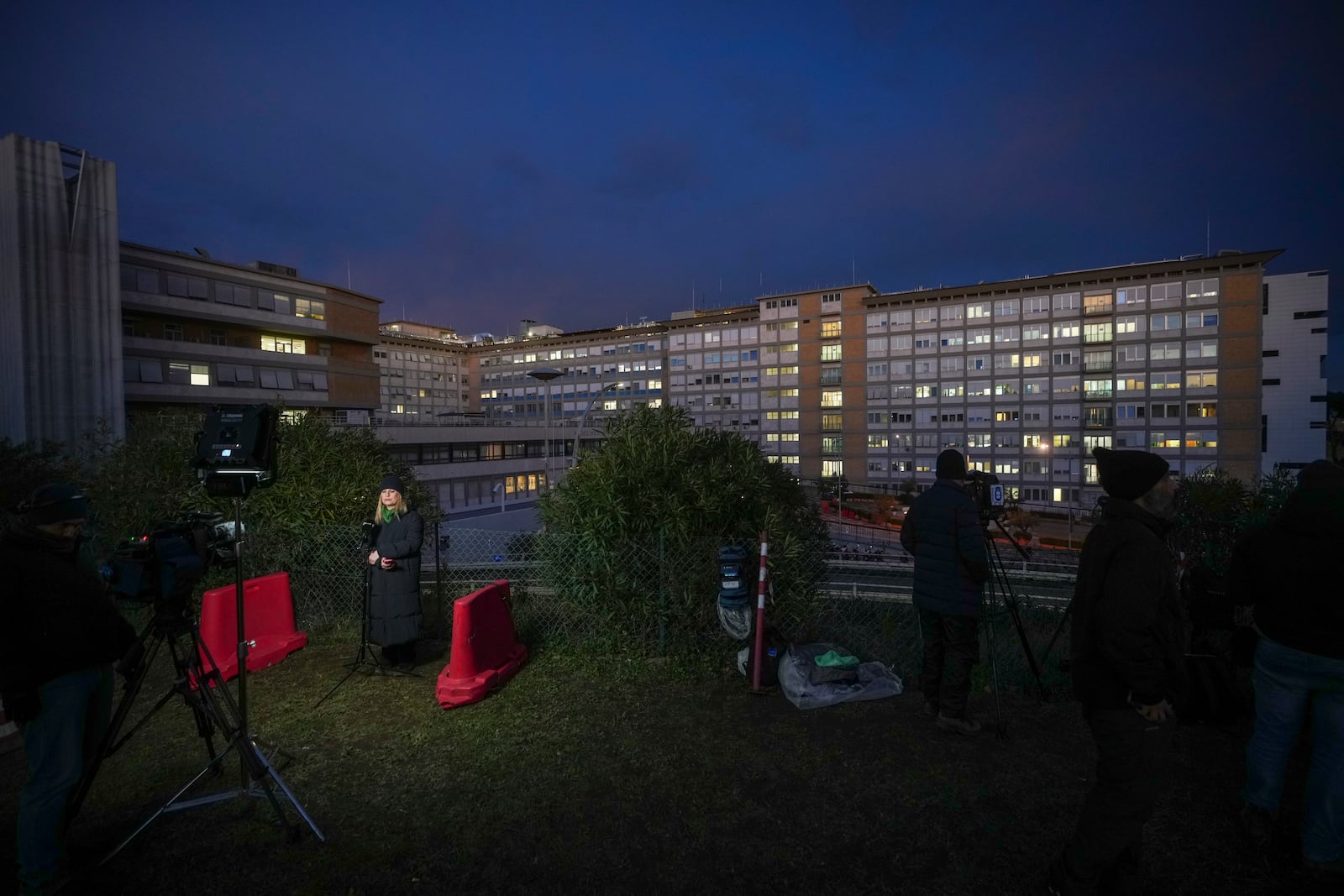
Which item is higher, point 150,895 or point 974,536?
point 974,536

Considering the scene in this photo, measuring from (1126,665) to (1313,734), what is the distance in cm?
156

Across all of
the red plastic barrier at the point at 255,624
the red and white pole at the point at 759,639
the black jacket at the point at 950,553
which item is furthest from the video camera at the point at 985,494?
the red plastic barrier at the point at 255,624

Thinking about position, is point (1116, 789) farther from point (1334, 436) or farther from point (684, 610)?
point (1334, 436)

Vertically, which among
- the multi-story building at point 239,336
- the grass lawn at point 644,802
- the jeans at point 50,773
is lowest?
the grass lawn at point 644,802

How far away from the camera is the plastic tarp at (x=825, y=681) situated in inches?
203

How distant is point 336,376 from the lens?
44844 mm

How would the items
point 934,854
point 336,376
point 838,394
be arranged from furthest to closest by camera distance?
1. point 838,394
2. point 336,376
3. point 934,854

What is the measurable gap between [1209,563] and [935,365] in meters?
67.5

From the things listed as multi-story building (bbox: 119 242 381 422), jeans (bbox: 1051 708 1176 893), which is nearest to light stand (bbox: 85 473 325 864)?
jeans (bbox: 1051 708 1176 893)

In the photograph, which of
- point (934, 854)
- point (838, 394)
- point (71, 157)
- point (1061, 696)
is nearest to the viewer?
point (934, 854)

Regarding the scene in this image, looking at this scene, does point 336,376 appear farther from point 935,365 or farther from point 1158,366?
point 1158,366

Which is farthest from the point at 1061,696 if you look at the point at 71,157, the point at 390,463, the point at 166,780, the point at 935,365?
the point at 935,365

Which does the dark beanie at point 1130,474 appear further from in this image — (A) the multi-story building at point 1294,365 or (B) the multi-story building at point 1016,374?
(A) the multi-story building at point 1294,365

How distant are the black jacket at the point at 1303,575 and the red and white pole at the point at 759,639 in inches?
127
